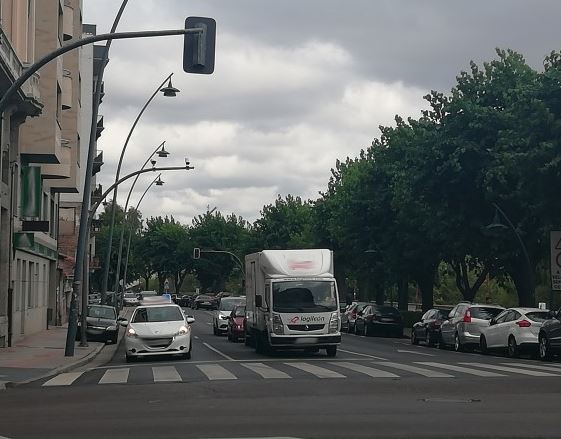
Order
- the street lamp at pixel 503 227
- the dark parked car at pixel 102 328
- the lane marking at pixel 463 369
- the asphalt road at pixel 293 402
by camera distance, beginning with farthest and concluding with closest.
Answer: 1. the street lamp at pixel 503 227
2. the dark parked car at pixel 102 328
3. the lane marking at pixel 463 369
4. the asphalt road at pixel 293 402

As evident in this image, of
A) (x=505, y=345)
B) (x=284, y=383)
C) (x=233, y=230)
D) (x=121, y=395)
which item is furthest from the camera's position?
(x=233, y=230)

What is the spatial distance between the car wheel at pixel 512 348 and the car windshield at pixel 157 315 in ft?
30.7

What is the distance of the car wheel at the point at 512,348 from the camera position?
3006 centimetres

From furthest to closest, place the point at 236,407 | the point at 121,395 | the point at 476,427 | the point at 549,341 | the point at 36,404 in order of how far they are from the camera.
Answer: the point at 549,341
the point at 121,395
the point at 36,404
the point at 236,407
the point at 476,427

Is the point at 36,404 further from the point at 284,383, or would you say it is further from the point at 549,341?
the point at 549,341

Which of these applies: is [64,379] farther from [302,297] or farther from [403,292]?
[403,292]

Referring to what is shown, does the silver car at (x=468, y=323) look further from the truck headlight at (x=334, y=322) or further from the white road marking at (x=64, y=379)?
the white road marking at (x=64, y=379)

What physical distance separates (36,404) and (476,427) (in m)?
6.90

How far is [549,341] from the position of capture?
27625mm

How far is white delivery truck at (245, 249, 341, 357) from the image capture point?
92.5ft

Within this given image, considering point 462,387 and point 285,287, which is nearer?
point 462,387

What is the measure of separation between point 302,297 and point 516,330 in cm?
Result: 634

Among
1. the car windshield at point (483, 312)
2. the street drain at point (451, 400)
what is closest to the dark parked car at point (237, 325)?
the car windshield at point (483, 312)

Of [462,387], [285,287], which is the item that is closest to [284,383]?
[462,387]
